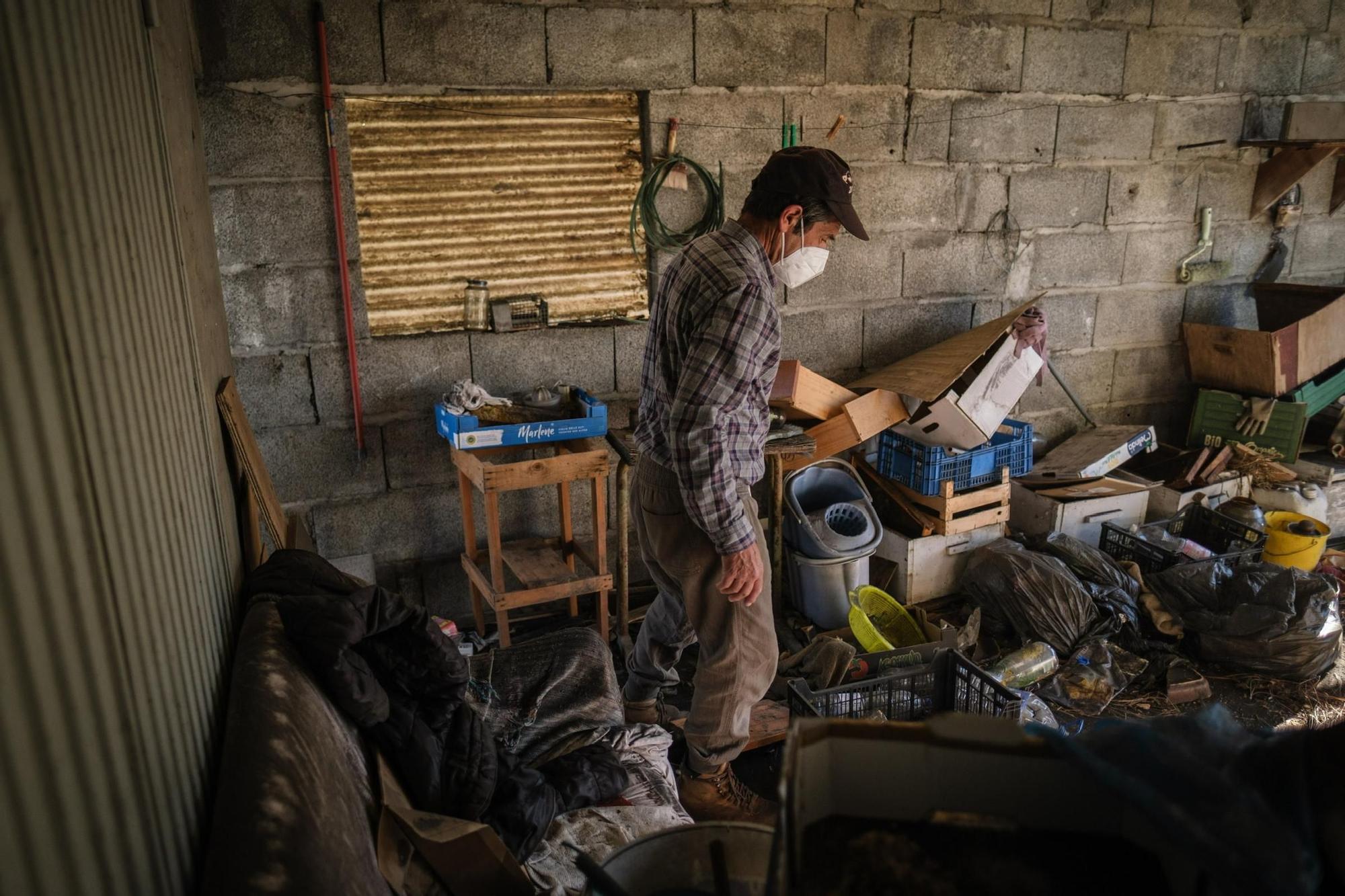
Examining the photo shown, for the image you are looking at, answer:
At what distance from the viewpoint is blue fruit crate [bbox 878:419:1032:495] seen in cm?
418

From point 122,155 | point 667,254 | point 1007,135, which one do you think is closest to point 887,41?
point 1007,135

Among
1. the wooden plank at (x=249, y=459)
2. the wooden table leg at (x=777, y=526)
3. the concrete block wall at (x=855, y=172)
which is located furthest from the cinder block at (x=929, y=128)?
the wooden plank at (x=249, y=459)

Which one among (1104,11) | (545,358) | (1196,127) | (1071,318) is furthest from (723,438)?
(1196,127)

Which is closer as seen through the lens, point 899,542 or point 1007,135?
point 899,542

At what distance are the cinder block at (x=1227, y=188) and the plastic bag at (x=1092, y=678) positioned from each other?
2925 millimetres

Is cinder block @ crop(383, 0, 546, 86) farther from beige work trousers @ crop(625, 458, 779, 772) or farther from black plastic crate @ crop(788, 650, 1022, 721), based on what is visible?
black plastic crate @ crop(788, 650, 1022, 721)

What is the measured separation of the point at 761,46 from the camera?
13.1ft

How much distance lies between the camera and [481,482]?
3424 millimetres

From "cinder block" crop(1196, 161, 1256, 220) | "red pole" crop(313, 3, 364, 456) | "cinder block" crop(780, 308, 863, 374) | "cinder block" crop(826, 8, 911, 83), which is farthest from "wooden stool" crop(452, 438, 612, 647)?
"cinder block" crop(1196, 161, 1256, 220)

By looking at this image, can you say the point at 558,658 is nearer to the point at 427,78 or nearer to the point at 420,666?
the point at 420,666

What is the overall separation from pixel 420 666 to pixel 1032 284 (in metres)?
4.10

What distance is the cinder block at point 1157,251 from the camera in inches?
199

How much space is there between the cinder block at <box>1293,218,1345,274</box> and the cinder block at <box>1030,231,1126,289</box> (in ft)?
4.59

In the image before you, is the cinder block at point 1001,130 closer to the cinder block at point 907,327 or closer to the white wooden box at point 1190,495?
the cinder block at point 907,327
